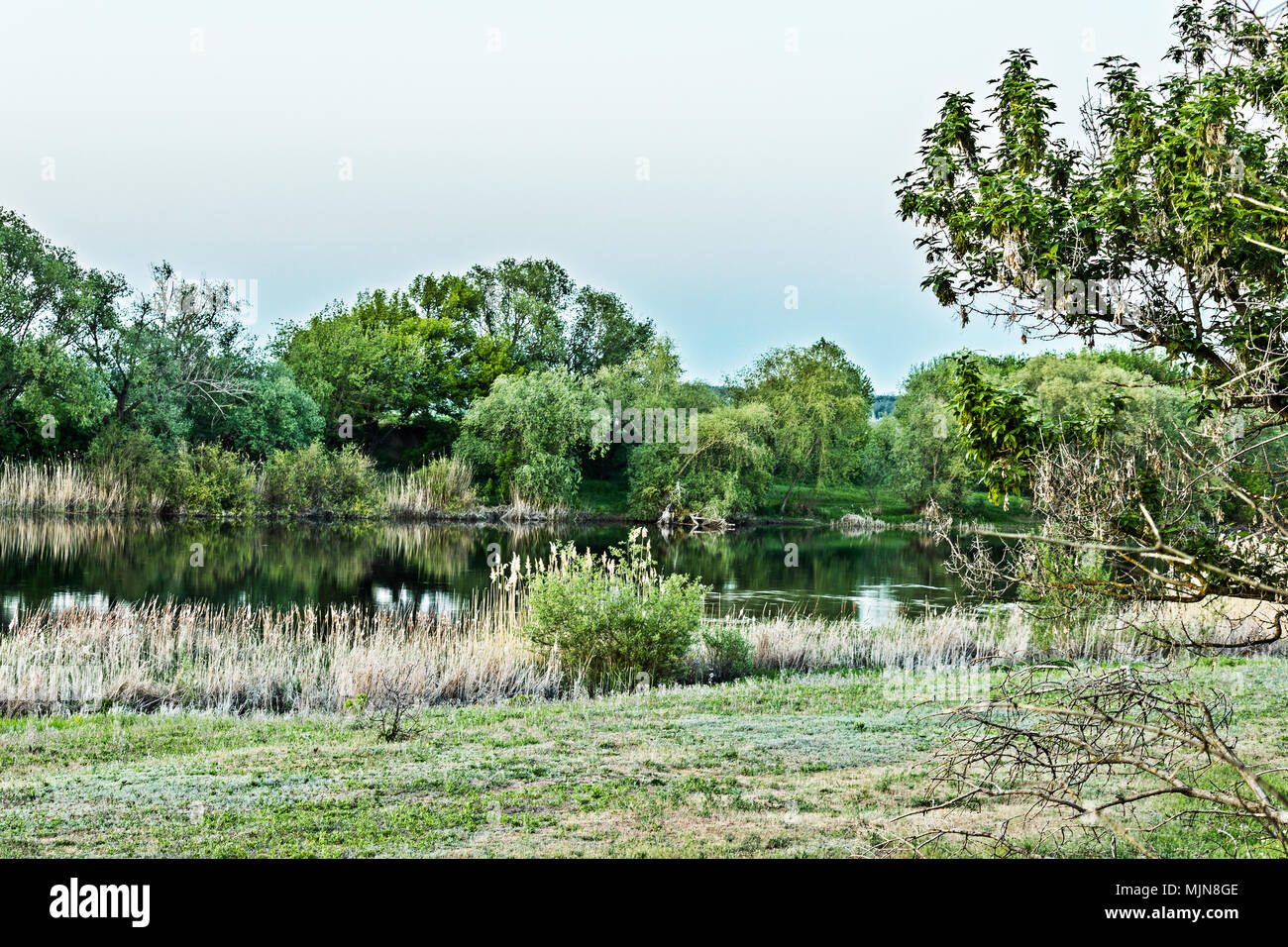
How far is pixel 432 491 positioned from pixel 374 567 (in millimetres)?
18309

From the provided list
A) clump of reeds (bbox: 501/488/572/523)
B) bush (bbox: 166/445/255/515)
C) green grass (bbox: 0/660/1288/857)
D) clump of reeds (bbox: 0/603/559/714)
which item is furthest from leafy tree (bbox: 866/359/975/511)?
green grass (bbox: 0/660/1288/857)

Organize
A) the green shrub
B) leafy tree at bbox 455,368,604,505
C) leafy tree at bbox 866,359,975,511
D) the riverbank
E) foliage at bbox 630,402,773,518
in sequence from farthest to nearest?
leafy tree at bbox 866,359,975,511, foliage at bbox 630,402,773,518, leafy tree at bbox 455,368,604,505, the riverbank, the green shrub

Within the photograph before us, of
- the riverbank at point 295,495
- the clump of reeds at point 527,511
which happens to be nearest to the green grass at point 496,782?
the riverbank at point 295,495

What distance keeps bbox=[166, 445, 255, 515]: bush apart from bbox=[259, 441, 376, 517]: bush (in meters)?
1.08

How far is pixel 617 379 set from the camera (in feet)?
175

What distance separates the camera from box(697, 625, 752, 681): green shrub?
1477 centimetres

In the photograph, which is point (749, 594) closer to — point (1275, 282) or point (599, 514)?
point (1275, 282)

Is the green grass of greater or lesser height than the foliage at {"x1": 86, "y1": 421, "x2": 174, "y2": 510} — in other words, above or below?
below

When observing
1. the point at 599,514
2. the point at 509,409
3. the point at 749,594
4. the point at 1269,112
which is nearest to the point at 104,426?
the point at 509,409

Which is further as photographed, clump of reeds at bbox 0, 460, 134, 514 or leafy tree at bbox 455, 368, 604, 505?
A: leafy tree at bbox 455, 368, 604, 505

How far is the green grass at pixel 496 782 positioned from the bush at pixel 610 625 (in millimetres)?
1968

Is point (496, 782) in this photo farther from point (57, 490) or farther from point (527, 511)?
point (527, 511)

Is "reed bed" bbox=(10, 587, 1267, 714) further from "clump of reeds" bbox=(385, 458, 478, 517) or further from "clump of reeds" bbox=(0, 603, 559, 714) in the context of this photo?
"clump of reeds" bbox=(385, 458, 478, 517)

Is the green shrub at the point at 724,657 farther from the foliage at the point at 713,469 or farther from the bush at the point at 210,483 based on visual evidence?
the foliage at the point at 713,469
